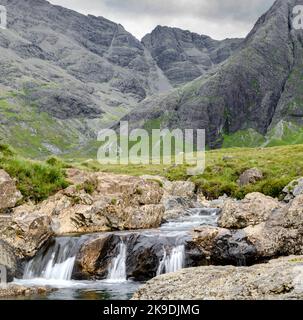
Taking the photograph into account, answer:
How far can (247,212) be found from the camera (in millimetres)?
46594

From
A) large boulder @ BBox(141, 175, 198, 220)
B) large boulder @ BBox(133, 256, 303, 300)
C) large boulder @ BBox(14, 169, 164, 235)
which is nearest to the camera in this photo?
large boulder @ BBox(133, 256, 303, 300)

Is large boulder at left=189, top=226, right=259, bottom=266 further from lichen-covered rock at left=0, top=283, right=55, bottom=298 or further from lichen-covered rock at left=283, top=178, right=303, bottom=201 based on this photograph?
lichen-covered rock at left=283, top=178, right=303, bottom=201

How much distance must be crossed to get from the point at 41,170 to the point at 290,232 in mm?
31840

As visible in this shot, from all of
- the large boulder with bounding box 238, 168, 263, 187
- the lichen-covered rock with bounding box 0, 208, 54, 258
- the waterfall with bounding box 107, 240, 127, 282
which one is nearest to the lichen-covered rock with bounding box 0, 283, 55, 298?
the waterfall with bounding box 107, 240, 127, 282

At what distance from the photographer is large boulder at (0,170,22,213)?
2034 inches

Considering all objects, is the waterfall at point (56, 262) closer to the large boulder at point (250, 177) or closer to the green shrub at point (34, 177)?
the green shrub at point (34, 177)

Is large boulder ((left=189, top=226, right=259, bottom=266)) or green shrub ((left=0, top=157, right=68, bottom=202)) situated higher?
green shrub ((left=0, top=157, right=68, bottom=202))

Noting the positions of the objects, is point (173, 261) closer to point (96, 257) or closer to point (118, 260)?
point (118, 260)

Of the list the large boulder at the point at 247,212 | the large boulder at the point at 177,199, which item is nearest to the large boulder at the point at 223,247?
the large boulder at the point at 247,212

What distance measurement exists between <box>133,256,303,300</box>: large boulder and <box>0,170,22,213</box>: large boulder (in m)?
33.8

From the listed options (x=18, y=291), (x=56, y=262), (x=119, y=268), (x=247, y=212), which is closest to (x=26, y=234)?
(x=56, y=262)

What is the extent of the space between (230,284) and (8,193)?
3803 cm
